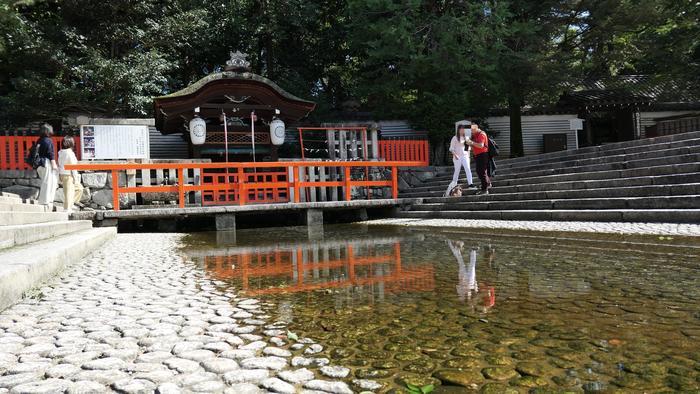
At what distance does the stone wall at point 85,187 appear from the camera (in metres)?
13.2

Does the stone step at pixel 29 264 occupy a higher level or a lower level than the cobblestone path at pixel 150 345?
higher

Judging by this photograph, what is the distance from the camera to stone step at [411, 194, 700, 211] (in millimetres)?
7907

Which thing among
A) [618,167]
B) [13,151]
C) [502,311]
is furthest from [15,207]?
[618,167]

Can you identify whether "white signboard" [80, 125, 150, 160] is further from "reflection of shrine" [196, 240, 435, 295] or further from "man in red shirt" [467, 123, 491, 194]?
"man in red shirt" [467, 123, 491, 194]

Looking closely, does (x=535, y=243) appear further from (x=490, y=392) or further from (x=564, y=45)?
(x=564, y=45)

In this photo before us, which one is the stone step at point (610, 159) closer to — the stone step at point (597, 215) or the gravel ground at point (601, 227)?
the stone step at point (597, 215)

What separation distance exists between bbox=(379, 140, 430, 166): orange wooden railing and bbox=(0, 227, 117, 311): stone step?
1233 cm

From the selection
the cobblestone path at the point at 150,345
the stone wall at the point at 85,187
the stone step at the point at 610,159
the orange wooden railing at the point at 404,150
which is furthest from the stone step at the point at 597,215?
the stone wall at the point at 85,187

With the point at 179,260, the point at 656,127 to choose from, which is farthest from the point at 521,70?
the point at 179,260

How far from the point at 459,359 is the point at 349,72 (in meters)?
21.9

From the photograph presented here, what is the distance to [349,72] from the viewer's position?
23031 mm

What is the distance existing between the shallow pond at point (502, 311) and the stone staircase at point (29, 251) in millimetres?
1594

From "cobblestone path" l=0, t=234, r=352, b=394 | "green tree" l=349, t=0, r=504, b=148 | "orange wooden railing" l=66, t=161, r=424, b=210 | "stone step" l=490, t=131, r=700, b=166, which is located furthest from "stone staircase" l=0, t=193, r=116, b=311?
"green tree" l=349, t=0, r=504, b=148

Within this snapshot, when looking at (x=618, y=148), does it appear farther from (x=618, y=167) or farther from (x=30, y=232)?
(x=30, y=232)
